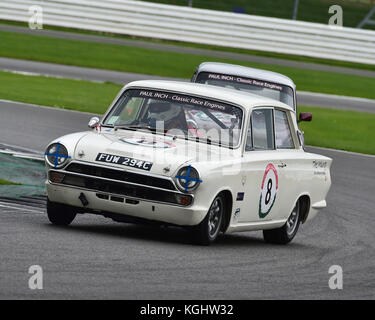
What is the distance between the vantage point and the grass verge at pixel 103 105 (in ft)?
68.9

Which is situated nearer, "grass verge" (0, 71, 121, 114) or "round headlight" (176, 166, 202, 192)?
"round headlight" (176, 166, 202, 192)

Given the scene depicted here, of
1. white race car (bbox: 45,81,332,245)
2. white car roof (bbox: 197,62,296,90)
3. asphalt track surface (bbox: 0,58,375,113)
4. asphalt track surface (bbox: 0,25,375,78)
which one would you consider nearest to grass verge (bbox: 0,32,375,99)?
asphalt track surface (bbox: 0,25,375,78)

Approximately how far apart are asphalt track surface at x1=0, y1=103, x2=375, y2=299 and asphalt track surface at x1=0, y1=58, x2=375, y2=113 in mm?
15411

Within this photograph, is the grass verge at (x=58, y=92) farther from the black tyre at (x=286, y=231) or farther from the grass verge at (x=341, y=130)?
the black tyre at (x=286, y=231)

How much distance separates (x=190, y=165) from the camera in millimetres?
8477

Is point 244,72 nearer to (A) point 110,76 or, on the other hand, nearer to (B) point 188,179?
(B) point 188,179

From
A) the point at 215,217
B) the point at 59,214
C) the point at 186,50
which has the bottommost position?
the point at 186,50

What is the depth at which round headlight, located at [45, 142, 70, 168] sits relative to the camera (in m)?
8.84

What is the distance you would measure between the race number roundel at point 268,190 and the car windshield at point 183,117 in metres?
0.49

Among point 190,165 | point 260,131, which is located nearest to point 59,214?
point 190,165

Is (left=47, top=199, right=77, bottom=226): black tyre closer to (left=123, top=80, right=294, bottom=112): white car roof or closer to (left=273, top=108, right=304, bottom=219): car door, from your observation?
(left=123, top=80, right=294, bottom=112): white car roof

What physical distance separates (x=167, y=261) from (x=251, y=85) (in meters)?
7.91
